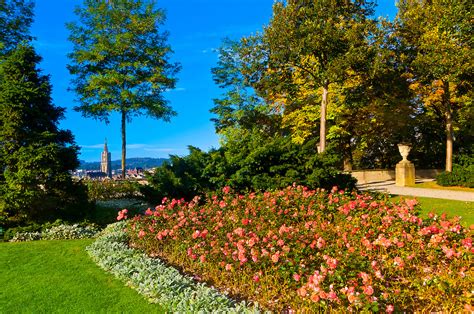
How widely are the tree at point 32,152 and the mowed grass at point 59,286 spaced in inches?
79.1

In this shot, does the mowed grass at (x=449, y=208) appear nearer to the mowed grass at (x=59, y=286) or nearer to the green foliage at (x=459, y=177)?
the green foliage at (x=459, y=177)

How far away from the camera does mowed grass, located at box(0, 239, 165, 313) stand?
4.49 meters

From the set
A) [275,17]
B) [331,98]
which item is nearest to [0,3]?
[275,17]

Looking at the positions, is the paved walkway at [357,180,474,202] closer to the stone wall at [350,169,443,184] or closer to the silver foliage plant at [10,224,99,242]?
the stone wall at [350,169,443,184]

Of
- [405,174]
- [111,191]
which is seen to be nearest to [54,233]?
[111,191]

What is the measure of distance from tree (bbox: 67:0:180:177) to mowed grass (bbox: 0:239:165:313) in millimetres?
15698

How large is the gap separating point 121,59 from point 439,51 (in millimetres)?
17759

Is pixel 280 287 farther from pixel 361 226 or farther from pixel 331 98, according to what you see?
pixel 331 98

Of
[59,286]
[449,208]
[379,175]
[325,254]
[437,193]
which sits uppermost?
[379,175]

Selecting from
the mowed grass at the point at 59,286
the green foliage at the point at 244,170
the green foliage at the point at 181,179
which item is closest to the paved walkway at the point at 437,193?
the green foliage at the point at 244,170

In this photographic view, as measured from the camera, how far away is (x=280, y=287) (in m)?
4.36

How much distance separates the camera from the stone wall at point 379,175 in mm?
25609

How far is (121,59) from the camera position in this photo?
22.4m

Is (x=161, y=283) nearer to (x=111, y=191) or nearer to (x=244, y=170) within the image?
(x=244, y=170)
